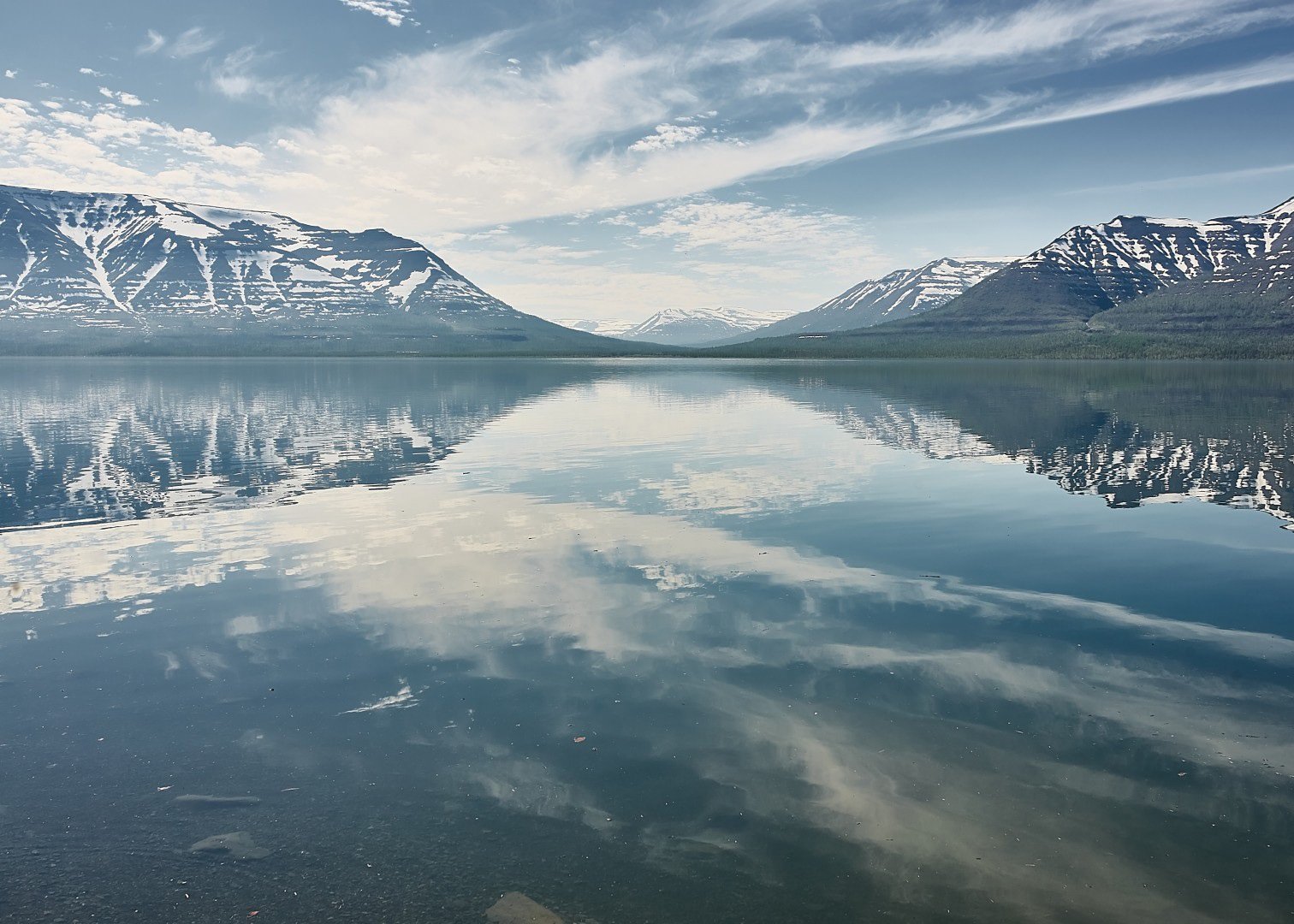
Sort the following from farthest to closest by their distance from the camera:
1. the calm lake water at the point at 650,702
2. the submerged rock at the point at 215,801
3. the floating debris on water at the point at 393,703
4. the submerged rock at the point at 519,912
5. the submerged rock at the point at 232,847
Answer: the floating debris on water at the point at 393,703 → the submerged rock at the point at 215,801 → the submerged rock at the point at 232,847 → the calm lake water at the point at 650,702 → the submerged rock at the point at 519,912

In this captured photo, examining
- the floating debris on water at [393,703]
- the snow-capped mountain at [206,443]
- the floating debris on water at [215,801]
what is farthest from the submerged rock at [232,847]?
the snow-capped mountain at [206,443]

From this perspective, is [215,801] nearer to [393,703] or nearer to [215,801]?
[215,801]

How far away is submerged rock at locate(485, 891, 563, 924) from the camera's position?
10102 mm

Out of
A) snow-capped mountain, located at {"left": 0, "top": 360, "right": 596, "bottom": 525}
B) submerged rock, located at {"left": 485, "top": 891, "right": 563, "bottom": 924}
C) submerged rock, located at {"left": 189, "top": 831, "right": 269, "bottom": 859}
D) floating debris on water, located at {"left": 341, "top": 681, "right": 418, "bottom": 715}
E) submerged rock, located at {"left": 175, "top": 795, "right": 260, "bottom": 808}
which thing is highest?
submerged rock, located at {"left": 485, "top": 891, "right": 563, "bottom": 924}

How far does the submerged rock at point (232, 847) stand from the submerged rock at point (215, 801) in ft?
2.90

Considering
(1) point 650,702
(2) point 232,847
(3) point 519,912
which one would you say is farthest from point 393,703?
(3) point 519,912

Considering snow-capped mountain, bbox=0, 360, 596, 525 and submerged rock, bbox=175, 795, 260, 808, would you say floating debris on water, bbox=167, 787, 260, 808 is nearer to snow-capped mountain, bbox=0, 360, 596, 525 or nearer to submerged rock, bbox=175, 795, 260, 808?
submerged rock, bbox=175, 795, 260, 808

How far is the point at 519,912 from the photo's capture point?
33.7 feet

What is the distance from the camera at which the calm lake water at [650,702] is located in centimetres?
1096

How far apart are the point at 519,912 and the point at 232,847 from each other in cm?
463

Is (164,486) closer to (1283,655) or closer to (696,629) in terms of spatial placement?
(696,629)

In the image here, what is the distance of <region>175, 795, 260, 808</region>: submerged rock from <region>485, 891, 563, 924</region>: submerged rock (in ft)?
16.3

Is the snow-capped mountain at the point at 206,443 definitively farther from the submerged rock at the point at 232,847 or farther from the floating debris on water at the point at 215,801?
the submerged rock at the point at 232,847

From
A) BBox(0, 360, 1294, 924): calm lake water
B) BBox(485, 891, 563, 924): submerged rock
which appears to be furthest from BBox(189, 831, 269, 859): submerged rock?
BBox(485, 891, 563, 924): submerged rock
